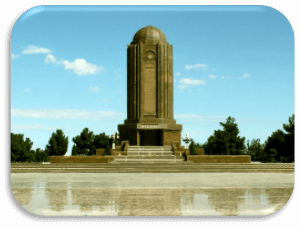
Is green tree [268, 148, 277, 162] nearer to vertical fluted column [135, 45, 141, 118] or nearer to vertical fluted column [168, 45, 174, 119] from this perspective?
vertical fluted column [168, 45, 174, 119]

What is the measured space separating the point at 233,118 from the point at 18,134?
25.0 m

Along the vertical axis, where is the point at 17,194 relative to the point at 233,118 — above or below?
below

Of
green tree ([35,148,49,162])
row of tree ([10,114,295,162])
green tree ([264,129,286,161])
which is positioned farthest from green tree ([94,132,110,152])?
green tree ([264,129,286,161])

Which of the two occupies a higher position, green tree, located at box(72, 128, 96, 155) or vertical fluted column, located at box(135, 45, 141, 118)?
vertical fluted column, located at box(135, 45, 141, 118)

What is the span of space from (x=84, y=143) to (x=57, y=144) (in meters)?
3.32

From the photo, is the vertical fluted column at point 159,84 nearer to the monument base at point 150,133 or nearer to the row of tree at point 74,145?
the monument base at point 150,133

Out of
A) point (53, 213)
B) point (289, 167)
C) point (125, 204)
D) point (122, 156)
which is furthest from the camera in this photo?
point (122, 156)

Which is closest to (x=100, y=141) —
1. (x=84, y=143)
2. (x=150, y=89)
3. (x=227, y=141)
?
(x=84, y=143)

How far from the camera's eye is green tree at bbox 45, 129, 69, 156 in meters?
46.5

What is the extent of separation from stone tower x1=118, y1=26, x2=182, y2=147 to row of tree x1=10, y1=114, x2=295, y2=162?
3805 millimetres

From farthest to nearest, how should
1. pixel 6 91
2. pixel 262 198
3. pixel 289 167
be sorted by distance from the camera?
pixel 289 167
pixel 262 198
pixel 6 91

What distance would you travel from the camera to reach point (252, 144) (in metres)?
62.1

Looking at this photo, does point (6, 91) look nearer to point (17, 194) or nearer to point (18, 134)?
point (17, 194)

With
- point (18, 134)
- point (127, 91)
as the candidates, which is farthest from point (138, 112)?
point (18, 134)
